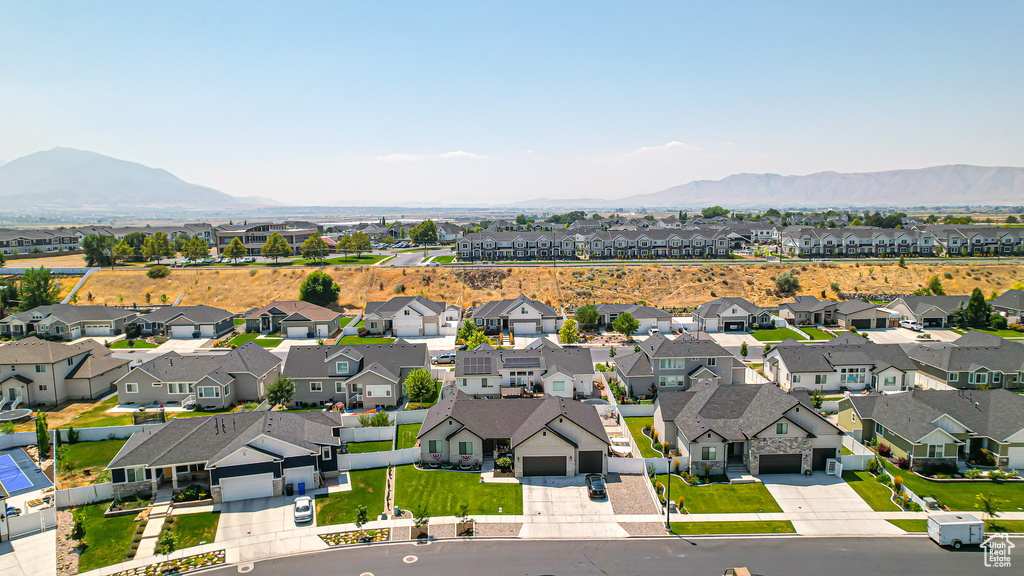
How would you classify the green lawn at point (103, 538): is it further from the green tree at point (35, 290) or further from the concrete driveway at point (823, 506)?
the green tree at point (35, 290)

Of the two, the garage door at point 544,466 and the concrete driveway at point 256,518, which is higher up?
the garage door at point 544,466

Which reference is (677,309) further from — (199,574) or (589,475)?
(199,574)

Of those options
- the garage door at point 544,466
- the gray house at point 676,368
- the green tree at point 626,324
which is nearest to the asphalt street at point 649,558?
the garage door at point 544,466

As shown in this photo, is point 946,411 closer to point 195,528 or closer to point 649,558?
point 649,558

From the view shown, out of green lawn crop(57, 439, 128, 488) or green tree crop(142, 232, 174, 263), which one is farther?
green tree crop(142, 232, 174, 263)

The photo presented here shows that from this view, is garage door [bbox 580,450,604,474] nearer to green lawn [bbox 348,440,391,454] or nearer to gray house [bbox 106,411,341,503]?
green lawn [bbox 348,440,391,454]

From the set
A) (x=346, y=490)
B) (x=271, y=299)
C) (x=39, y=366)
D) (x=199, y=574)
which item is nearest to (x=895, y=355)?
(x=346, y=490)

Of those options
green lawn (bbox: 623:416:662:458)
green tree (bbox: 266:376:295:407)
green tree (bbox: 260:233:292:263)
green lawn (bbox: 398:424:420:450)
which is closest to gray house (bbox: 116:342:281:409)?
green tree (bbox: 266:376:295:407)

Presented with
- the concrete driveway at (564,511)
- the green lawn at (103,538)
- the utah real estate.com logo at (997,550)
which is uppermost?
the green lawn at (103,538)
